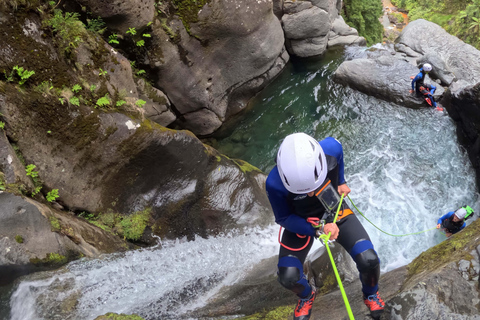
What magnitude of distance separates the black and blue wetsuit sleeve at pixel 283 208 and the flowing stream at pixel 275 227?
7.56 feet

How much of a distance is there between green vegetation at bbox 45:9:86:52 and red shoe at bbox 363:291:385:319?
6.70 m

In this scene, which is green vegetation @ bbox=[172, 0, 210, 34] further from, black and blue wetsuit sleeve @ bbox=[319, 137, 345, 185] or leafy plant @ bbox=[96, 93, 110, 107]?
black and blue wetsuit sleeve @ bbox=[319, 137, 345, 185]

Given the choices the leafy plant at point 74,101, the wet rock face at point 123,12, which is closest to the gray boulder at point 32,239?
the leafy plant at point 74,101

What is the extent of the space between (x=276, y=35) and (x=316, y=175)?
9353mm

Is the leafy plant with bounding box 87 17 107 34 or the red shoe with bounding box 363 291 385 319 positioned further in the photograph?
the leafy plant with bounding box 87 17 107 34

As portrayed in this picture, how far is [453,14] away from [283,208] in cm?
→ 3358

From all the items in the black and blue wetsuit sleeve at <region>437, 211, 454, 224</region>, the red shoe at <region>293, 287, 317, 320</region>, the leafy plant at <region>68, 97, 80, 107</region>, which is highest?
the leafy plant at <region>68, 97, 80, 107</region>

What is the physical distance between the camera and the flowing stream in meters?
4.42

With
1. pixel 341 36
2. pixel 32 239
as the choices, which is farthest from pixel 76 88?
pixel 341 36

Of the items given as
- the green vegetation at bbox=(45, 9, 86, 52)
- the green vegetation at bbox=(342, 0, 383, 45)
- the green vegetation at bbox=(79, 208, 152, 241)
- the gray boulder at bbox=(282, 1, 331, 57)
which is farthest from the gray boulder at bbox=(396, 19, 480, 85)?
the green vegetation at bbox=(45, 9, 86, 52)

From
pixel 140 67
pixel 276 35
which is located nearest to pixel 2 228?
pixel 140 67

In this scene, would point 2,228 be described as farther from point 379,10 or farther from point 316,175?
point 379,10

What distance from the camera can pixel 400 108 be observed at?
34.9 feet

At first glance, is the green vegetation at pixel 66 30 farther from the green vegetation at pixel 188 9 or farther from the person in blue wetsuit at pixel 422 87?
the person in blue wetsuit at pixel 422 87
